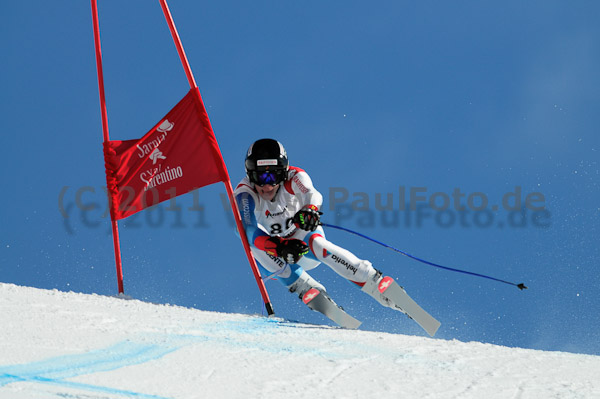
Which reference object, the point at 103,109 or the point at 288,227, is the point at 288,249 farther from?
the point at 103,109

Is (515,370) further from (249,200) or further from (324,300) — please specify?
(249,200)

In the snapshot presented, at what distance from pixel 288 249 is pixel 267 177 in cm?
74

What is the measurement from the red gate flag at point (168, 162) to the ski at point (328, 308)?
5.73 ft

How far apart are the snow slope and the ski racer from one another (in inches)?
38.4

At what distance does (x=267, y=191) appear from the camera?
567 cm

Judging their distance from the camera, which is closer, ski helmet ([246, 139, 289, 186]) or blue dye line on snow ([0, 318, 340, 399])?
blue dye line on snow ([0, 318, 340, 399])

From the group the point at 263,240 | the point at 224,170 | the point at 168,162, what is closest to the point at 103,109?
the point at 168,162

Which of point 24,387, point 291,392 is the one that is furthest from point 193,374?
point 24,387

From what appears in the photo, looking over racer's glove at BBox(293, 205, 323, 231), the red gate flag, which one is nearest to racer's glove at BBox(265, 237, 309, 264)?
racer's glove at BBox(293, 205, 323, 231)

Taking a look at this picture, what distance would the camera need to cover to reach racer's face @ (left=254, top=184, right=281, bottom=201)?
5.64 m

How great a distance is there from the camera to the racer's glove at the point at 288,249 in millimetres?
5297

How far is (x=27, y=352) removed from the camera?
3.02m

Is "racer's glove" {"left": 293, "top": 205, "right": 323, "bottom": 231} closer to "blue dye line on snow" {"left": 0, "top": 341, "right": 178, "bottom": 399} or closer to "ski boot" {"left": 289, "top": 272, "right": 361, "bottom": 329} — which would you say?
"ski boot" {"left": 289, "top": 272, "right": 361, "bottom": 329}

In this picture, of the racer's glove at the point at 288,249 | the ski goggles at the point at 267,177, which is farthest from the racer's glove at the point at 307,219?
the ski goggles at the point at 267,177
